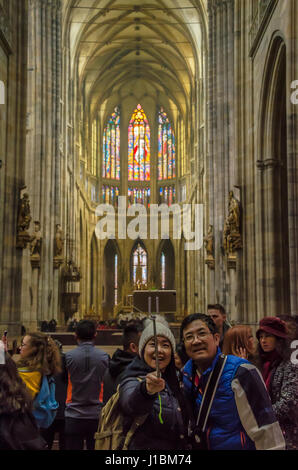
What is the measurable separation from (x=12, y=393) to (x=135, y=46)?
4136 centimetres

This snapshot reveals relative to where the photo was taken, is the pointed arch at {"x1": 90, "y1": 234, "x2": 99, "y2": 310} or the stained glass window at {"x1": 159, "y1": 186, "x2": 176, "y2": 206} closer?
the pointed arch at {"x1": 90, "y1": 234, "x2": 99, "y2": 310}

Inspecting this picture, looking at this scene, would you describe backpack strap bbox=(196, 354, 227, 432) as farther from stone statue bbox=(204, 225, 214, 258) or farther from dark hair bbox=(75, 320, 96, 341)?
stone statue bbox=(204, 225, 214, 258)

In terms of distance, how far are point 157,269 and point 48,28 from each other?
84.7 ft

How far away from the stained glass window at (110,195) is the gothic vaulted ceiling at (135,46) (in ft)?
21.4

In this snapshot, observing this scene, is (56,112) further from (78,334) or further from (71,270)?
(78,334)

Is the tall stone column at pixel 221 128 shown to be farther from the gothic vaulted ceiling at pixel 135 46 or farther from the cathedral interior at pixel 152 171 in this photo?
the gothic vaulted ceiling at pixel 135 46

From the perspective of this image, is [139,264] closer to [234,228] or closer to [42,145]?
[42,145]

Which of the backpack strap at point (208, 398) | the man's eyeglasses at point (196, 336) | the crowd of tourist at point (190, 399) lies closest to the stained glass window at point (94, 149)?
the crowd of tourist at point (190, 399)

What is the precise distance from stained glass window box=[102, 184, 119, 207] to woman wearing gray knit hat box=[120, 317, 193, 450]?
45.6 metres

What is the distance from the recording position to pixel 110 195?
49.2 m

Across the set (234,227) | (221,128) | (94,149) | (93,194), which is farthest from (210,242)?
(94,149)

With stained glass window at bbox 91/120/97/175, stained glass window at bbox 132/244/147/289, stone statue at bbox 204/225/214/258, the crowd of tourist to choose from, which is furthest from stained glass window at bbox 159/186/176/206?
the crowd of tourist

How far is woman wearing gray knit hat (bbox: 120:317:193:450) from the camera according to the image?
293 cm

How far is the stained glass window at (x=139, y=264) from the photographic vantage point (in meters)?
48.4
